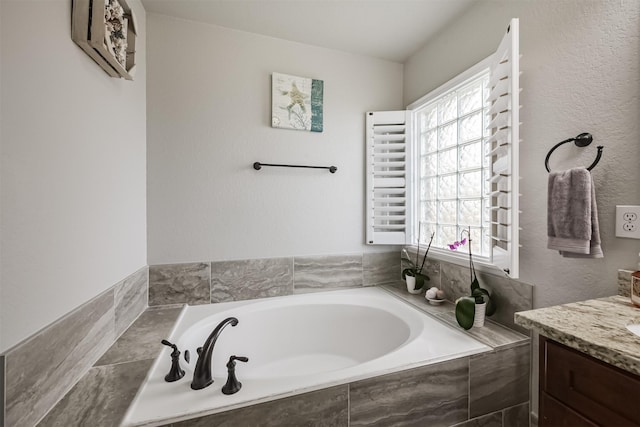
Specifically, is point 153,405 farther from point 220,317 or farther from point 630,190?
point 630,190

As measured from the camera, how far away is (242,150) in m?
1.95

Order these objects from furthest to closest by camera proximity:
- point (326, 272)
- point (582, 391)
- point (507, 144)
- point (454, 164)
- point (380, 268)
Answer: point (380, 268) → point (326, 272) → point (454, 164) → point (507, 144) → point (582, 391)

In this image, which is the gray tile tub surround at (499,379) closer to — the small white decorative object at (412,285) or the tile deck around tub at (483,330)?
the tile deck around tub at (483,330)

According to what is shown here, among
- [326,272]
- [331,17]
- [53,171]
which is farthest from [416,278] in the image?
[53,171]

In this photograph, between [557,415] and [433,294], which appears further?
[433,294]

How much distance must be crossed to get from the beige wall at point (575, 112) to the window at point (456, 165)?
16cm

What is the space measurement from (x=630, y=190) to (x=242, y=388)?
1.61m

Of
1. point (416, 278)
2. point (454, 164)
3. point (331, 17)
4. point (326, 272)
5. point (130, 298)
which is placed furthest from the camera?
point (326, 272)

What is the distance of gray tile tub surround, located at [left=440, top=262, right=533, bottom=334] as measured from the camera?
53.5 inches

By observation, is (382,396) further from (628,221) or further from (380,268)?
(380,268)

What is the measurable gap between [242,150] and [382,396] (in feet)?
5.55

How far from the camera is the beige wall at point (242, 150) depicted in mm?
1794

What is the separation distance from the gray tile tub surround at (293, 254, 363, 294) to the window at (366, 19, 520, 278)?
0.89 feet

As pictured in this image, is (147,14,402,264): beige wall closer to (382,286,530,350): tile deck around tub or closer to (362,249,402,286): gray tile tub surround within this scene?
(362,249,402,286): gray tile tub surround
